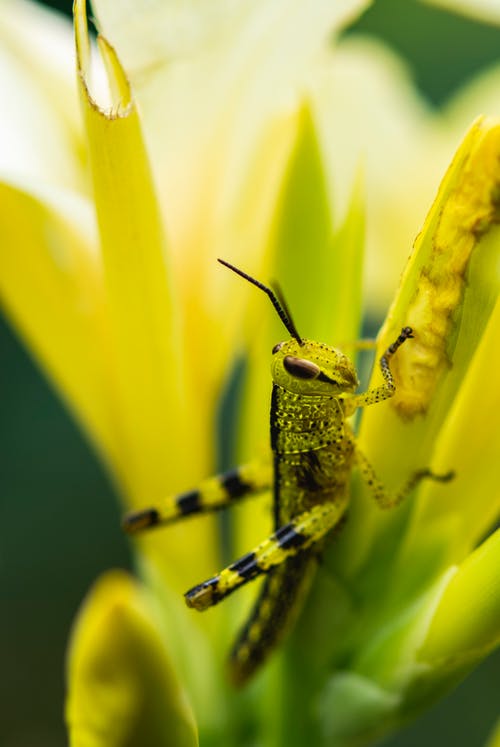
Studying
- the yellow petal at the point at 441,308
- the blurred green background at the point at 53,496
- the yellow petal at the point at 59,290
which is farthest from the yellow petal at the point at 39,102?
the blurred green background at the point at 53,496

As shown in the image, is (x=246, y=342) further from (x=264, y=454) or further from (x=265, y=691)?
(x=265, y=691)

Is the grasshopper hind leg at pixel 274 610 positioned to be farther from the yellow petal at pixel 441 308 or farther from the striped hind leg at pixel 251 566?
the yellow petal at pixel 441 308

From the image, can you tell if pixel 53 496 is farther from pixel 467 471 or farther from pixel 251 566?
pixel 467 471

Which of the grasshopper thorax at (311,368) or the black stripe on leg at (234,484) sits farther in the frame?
the black stripe on leg at (234,484)

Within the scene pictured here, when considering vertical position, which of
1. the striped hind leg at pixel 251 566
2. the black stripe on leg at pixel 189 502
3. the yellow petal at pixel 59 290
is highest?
the yellow petal at pixel 59 290

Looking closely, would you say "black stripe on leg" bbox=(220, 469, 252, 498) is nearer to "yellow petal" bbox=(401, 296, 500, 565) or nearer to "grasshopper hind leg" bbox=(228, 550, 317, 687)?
"grasshopper hind leg" bbox=(228, 550, 317, 687)

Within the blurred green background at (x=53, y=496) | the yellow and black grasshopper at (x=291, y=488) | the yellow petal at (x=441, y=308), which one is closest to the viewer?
the yellow petal at (x=441, y=308)

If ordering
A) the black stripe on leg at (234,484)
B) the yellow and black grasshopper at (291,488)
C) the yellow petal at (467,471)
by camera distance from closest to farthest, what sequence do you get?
the yellow petal at (467,471), the yellow and black grasshopper at (291,488), the black stripe on leg at (234,484)

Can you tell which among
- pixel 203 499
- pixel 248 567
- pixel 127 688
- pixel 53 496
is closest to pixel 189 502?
pixel 203 499
